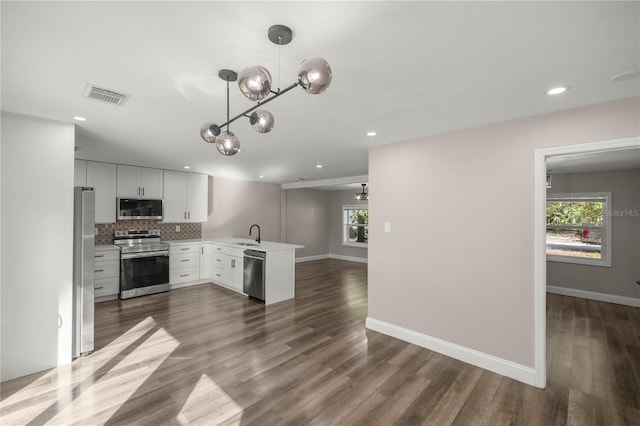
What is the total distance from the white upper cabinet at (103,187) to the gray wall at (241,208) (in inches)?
73.7

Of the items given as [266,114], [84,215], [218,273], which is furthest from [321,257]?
[266,114]

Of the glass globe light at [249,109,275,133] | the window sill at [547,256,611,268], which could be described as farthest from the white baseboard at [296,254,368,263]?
the glass globe light at [249,109,275,133]

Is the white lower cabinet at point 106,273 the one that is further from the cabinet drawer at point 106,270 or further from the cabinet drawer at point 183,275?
the cabinet drawer at point 183,275

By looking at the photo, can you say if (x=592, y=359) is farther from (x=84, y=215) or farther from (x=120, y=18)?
(x=84, y=215)

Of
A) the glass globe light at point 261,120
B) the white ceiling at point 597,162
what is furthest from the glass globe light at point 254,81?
the white ceiling at point 597,162

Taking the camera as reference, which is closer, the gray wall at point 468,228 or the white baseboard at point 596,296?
the gray wall at point 468,228

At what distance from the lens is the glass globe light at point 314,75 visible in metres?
1.18

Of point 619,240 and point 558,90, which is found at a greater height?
point 558,90

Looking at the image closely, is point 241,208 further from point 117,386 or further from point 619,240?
point 619,240

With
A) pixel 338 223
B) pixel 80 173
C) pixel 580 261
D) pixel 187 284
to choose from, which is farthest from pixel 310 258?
pixel 580 261

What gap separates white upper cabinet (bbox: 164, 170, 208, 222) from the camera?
5.73m

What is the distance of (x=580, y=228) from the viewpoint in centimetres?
531

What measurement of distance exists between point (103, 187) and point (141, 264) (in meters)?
1.52

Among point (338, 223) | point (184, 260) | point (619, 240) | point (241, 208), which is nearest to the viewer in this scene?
point (619, 240)
